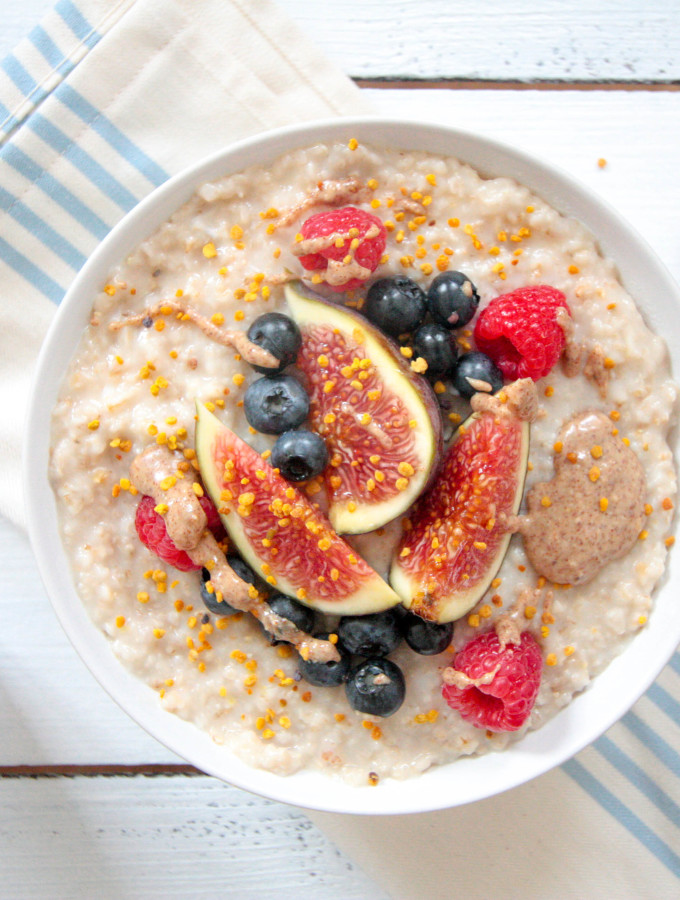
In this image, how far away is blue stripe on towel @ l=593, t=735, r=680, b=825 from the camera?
2355mm

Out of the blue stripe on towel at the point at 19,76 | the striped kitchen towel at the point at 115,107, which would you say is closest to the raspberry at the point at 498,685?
the striped kitchen towel at the point at 115,107

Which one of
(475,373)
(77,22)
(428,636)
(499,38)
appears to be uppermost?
(499,38)

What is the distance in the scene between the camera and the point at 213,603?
1.94 metres

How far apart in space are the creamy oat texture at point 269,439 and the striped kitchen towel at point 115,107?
0.34 m

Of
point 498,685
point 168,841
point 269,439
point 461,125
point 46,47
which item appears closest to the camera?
point 498,685

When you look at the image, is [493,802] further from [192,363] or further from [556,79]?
[556,79]

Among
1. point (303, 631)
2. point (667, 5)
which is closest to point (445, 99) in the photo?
point (667, 5)

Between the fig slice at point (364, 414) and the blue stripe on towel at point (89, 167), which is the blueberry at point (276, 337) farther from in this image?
the blue stripe on towel at point (89, 167)

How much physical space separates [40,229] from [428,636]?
169 centimetres

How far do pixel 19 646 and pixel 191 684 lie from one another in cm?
73

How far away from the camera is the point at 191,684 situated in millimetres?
2047

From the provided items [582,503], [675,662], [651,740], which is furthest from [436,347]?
[651,740]

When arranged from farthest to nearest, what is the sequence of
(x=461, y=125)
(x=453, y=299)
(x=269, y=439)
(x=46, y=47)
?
1. (x=461, y=125)
2. (x=46, y=47)
3. (x=269, y=439)
4. (x=453, y=299)

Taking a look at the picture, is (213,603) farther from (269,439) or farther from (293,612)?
(269,439)
